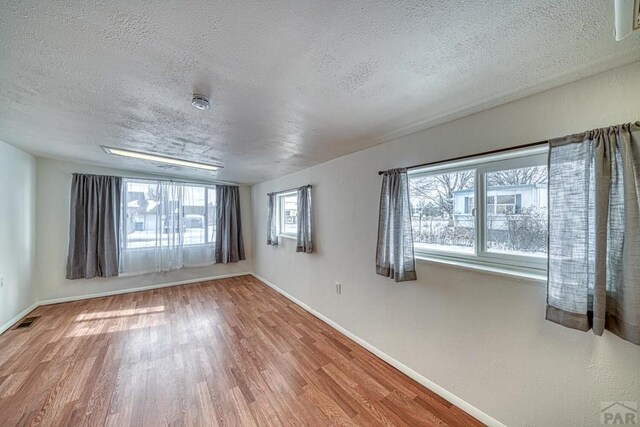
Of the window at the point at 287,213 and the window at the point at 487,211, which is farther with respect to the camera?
the window at the point at 287,213

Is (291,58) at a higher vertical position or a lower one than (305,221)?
higher

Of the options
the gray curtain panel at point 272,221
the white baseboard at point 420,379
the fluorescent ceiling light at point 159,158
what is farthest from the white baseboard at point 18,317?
the white baseboard at point 420,379

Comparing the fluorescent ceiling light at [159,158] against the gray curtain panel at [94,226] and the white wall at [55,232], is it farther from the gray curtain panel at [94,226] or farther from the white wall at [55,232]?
the white wall at [55,232]

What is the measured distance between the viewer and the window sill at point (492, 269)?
130 cm

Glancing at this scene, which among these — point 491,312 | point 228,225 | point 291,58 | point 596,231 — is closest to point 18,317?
point 228,225

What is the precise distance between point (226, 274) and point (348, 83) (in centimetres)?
485

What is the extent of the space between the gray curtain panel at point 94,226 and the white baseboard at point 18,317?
1.60 ft

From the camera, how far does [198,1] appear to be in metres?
0.77

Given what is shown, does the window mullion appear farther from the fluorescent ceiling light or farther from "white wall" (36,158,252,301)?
"white wall" (36,158,252,301)

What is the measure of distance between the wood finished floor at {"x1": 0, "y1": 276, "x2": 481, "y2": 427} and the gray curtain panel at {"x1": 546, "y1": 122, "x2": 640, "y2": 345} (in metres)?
1.06

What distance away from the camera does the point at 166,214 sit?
4215 mm

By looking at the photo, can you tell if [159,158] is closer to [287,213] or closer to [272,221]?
[272,221]

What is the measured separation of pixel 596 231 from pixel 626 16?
873 millimetres

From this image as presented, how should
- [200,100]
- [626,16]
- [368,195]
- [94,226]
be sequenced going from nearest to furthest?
[626,16], [200,100], [368,195], [94,226]
